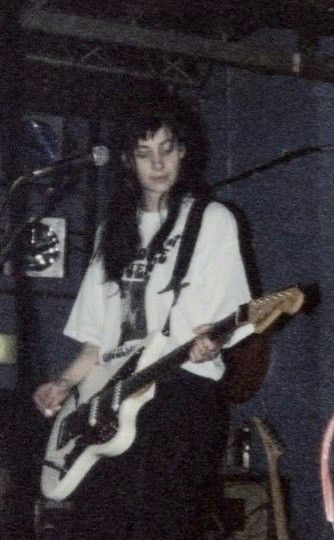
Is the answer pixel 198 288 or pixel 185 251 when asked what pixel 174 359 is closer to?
pixel 198 288

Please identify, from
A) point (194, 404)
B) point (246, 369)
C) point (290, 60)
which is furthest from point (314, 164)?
point (194, 404)

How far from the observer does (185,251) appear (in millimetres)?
2387

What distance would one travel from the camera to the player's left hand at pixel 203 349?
7.11 feet

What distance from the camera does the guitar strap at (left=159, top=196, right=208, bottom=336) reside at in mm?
2350

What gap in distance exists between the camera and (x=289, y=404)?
13.1 ft

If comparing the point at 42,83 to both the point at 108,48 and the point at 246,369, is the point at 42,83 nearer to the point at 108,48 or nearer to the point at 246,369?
the point at 108,48

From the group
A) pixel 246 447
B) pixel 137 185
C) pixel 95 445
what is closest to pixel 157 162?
pixel 137 185

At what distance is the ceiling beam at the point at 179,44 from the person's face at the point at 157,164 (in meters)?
0.79

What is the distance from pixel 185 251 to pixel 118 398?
48 centimetres

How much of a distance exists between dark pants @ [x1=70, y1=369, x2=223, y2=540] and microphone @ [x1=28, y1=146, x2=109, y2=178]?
78 centimetres

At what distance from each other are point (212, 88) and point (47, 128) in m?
1.12

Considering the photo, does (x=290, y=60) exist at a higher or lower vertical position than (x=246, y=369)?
higher

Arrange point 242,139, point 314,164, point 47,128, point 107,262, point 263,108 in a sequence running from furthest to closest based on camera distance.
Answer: point 47,128
point 242,139
point 263,108
point 314,164
point 107,262

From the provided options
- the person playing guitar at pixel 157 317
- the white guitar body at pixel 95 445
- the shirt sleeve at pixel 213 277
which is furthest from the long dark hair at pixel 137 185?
the white guitar body at pixel 95 445
